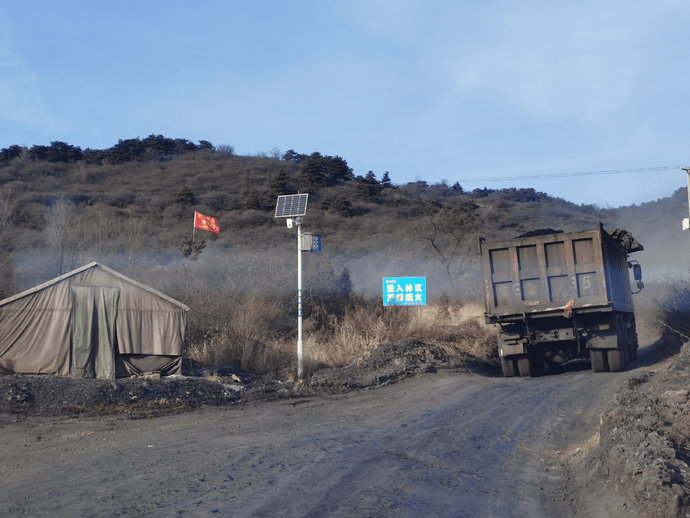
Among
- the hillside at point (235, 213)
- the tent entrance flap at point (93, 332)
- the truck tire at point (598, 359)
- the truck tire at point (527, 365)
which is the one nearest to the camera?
the truck tire at point (598, 359)

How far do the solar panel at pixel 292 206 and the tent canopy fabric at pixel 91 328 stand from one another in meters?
4.45

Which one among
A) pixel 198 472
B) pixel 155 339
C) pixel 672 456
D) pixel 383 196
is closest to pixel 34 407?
pixel 155 339

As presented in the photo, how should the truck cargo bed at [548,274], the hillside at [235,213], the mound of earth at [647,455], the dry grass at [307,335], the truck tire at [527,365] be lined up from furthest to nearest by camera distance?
the hillside at [235,213] < the dry grass at [307,335] < the truck tire at [527,365] < the truck cargo bed at [548,274] < the mound of earth at [647,455]

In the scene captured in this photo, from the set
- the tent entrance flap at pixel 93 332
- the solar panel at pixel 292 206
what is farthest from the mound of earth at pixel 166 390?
the solar panel at pixel 292 206

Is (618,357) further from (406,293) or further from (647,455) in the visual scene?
(647,455)

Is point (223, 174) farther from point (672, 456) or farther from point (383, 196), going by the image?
point (672, 456)

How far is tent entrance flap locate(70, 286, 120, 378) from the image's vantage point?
17172mm

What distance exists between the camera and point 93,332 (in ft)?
57.2

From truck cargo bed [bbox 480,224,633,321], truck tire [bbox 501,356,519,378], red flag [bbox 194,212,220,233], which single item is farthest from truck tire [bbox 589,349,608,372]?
red flag [bbox 194,212,220,233]

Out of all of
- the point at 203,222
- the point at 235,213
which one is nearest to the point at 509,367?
the point at 203,222

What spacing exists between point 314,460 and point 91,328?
12314mm

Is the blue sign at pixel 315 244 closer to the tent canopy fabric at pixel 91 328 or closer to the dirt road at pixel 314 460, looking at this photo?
the tent canopy fabric at pixel 91 328

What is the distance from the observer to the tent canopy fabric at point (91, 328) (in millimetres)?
16828

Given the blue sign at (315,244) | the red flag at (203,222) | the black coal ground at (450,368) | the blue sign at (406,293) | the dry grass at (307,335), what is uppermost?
the red flag at (203,222)
